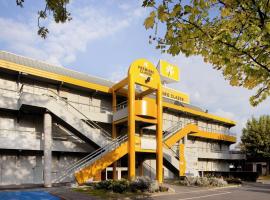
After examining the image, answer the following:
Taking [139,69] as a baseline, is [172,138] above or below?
below

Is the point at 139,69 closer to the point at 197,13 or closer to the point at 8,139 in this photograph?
the point at 8,139

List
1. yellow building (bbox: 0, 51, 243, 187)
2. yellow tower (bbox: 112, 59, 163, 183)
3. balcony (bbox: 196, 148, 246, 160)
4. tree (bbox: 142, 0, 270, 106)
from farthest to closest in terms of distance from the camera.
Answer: balcony (bbox: 196, 148, 246, 160), yellow tower (bbox: 112, 59, 163, 183), yellow building (bbox: 0, 51, 243, 187), tree (bbox: 142, 0, 270, 106)

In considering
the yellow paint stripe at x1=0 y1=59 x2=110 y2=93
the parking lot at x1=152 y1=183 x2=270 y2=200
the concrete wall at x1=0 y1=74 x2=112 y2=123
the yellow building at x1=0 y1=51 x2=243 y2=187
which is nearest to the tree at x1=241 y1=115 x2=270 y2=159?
the yellow building at x1=0 y1=51 x2=243 y2=187

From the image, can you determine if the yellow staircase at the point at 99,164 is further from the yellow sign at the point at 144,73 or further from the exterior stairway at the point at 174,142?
the exterior stairway at the point at 174,142

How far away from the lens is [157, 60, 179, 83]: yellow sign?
4288 centimetres

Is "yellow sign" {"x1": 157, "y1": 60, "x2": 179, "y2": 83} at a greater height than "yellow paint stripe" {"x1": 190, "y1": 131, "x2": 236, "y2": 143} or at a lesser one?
greater

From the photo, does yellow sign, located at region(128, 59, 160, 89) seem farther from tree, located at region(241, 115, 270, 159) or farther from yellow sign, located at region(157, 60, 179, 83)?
tree, located at region(241, 115, 270, 159)

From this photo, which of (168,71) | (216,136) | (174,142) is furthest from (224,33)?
(216,136)

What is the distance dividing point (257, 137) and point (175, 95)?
61.0ft

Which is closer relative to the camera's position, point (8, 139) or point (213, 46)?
point (213, 46)

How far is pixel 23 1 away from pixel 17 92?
2021cm

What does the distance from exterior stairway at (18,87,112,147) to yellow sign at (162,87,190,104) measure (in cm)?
1586

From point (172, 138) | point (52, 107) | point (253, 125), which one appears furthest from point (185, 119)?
point (52, 107)

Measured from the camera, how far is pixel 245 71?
849cm
